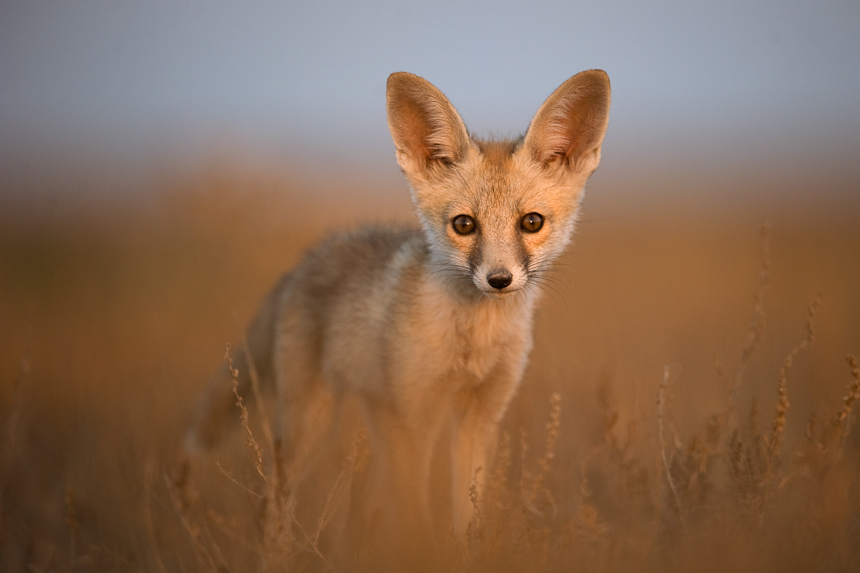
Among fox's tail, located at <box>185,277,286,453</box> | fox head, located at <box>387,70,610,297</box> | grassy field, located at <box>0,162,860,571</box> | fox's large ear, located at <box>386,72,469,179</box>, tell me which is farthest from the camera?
fox's tail, located at <box>185,277,286,453</box>

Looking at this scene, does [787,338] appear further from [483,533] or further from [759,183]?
[759,183]

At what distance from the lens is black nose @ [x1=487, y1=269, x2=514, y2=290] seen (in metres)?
2.48

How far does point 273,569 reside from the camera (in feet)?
6.57

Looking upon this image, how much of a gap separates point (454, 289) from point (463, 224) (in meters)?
0.33

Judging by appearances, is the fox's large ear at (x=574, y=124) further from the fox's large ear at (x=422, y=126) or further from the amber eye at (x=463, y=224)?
the amber eye at (x=463, y=224)

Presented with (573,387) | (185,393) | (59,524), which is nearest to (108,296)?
(185,393)

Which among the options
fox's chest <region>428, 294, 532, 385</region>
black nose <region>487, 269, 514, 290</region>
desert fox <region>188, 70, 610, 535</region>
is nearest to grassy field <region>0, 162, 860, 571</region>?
desert fox <region>188, 70, 610, 535</region>

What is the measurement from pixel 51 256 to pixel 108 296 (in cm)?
244

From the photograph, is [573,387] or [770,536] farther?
[573,387]

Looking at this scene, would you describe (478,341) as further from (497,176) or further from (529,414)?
(529,414)

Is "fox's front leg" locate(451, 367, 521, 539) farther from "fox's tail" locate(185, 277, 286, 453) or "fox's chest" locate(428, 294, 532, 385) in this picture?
"fox's tail" locate(185, 277, 286, 453)

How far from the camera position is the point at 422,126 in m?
3.05

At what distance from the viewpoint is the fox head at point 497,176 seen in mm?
2711

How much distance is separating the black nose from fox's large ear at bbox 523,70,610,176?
86 cm
